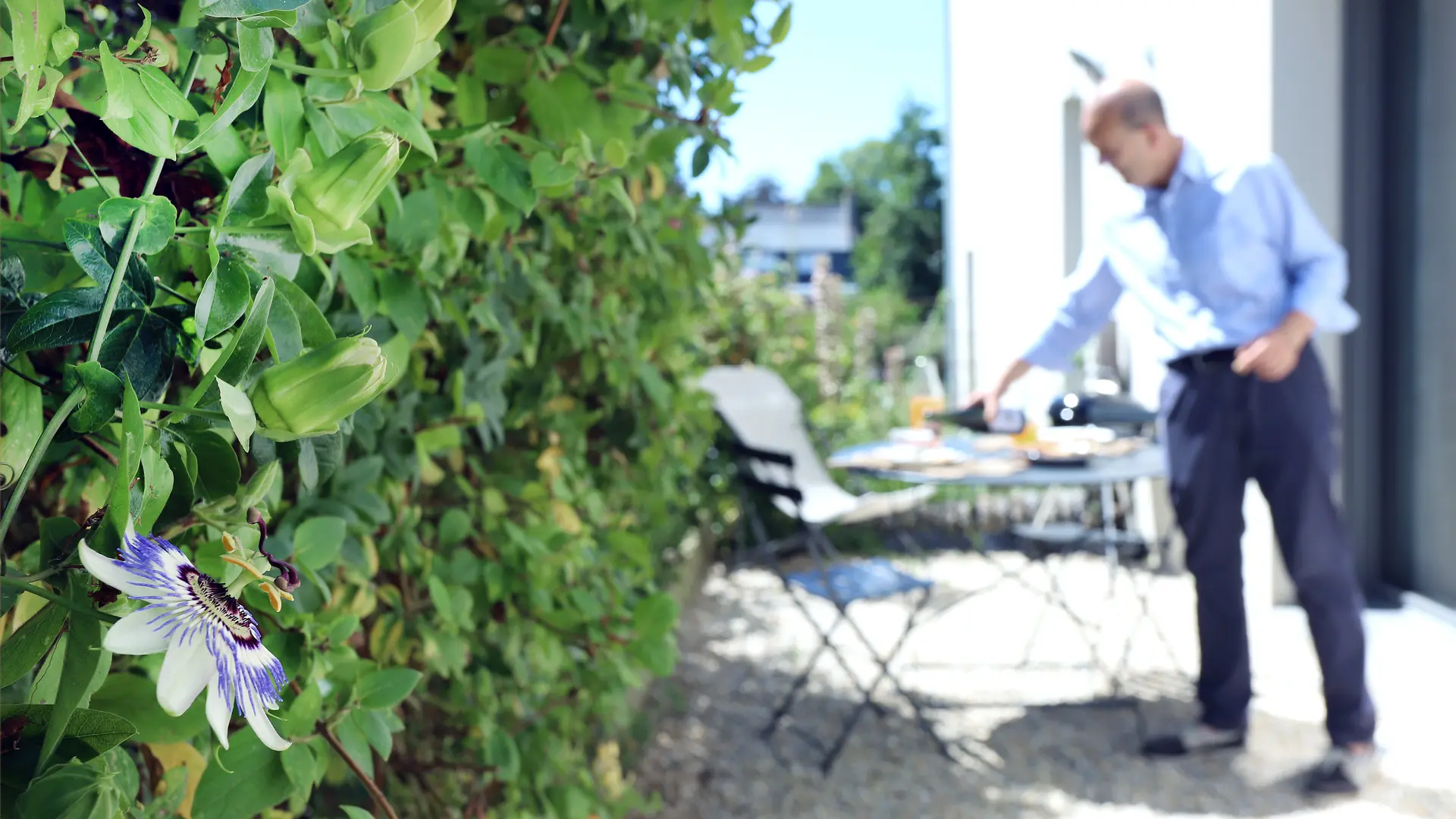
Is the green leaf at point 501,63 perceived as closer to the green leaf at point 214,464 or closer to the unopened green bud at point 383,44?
the unopened green bud at point 383,44

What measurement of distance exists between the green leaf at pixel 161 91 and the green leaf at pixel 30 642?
Answer: 18cm

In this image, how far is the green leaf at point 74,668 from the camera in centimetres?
34

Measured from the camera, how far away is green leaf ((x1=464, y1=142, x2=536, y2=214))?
721 millimetres

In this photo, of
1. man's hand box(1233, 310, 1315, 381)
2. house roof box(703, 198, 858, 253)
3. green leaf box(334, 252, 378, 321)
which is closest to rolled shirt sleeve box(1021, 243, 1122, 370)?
man's hand box(1233, 310, 1315, 381)

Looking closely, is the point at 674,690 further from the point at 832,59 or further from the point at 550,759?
the point at 832,59

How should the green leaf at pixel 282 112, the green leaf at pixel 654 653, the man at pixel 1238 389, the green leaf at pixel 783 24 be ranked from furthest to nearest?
the man at pixel 1238 389 < the green leaf at pixel 654 653 < the green leaf at pixel 783 24 < the green leaf at pixel 282 112

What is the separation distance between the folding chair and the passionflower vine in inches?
88.5

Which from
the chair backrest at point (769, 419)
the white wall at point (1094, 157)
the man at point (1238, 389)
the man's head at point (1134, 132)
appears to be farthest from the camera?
the chair backrest at point (769, 419)

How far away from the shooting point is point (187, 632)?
1.12 feet

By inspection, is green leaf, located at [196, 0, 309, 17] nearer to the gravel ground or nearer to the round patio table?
the gravel ground

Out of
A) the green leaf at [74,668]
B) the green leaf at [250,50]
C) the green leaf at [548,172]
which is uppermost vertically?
the green leaf at [250,50]

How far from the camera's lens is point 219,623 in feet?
1.15

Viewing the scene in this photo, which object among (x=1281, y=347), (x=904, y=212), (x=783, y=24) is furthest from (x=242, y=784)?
(x=904, y=212)

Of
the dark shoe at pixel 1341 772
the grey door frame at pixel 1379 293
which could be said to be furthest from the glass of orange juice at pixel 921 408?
the dark shoe at pixel 1341 772
